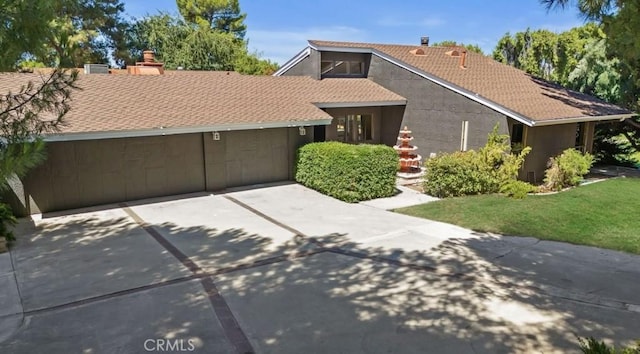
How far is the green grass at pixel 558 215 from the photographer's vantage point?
10.5 meters

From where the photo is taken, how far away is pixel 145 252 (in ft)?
29.6

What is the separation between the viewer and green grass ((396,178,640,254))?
10.5m

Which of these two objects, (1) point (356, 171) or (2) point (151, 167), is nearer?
(2) point (151, 167)

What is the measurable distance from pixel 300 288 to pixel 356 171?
6.75 m

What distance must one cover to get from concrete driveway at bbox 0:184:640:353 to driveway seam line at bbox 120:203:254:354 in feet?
0.09

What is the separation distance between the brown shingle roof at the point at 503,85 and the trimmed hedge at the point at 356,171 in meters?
4.86

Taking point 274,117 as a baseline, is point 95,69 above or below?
above

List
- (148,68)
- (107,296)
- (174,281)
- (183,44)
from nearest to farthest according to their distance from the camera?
(107,296)
(174,281)
(148,68)
(183,44)

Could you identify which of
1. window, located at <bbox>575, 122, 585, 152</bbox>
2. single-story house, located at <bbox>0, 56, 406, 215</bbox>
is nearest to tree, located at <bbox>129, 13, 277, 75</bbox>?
single-story house, located at <bbox>0, 56, 406, 215</bbox>

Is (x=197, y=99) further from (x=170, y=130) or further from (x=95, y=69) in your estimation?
(x=95, y=69)

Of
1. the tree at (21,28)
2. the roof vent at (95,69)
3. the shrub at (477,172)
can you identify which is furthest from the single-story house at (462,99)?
the tree at (21,28)

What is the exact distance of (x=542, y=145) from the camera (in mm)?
16547

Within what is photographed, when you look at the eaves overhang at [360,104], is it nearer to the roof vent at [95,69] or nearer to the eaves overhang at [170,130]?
the eaves overhang at [170,130]

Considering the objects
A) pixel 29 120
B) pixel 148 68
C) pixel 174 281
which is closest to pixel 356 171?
pixel 174 281
